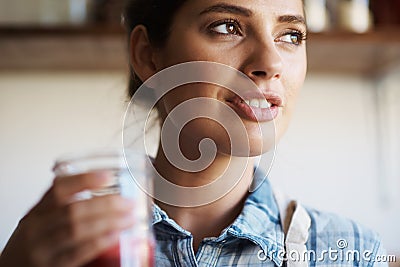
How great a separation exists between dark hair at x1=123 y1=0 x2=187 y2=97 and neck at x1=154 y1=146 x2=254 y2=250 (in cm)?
15

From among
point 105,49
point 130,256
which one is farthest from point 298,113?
point 130,256

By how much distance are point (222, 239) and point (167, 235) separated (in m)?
0.05

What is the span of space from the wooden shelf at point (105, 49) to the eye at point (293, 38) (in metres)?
0.61

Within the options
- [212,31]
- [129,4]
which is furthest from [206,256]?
[129,4]

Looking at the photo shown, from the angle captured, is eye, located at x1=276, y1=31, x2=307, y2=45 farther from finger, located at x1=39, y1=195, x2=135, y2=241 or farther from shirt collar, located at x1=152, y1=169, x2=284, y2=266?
finger, located at x1=39, y1=195, x2=135, y2=241

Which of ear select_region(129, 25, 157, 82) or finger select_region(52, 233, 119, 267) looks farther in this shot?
ear select_region(129, 25, 157, 82)

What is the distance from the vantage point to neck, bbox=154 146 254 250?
564 mm

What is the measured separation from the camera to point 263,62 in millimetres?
495

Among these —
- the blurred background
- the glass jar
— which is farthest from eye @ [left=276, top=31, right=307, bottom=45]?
the blurred background

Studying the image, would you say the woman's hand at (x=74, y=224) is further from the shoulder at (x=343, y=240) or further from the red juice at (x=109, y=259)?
the shoulder at (x=343, y=240)

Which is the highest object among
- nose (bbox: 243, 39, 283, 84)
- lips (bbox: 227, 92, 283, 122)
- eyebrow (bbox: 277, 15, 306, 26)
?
eyebrow (bbox: 277, 15, 306, 26)

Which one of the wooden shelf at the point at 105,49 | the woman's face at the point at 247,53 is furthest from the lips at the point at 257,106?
the wooden shelf at the point at 105,49

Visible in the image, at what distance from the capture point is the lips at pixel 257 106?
19.8 inches

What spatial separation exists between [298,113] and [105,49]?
497 millimetres
